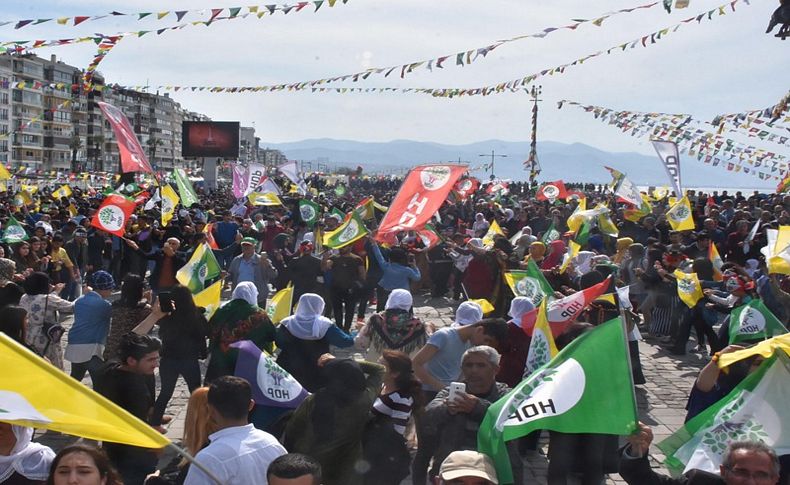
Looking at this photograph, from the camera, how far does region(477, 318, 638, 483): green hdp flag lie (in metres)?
3.83

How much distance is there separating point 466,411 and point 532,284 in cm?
395

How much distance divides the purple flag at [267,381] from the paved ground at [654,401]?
1528mm

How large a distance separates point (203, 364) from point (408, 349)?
13.9ft

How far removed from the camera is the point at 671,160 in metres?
18.3

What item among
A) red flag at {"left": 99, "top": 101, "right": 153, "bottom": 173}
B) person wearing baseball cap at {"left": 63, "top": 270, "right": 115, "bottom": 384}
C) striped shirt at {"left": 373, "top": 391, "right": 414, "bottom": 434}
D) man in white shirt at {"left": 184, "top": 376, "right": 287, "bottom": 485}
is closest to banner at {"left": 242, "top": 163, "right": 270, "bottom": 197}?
red flag at {"left": 99, "top": 101, "right": 153, "bottom": 173}

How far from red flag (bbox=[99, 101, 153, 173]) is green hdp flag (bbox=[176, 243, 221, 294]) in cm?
626

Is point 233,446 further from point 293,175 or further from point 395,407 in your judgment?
point 293,175

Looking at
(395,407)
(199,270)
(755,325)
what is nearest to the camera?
(395,407)

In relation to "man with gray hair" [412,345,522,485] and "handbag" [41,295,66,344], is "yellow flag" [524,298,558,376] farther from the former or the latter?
"handbag" [41,295,66,344]

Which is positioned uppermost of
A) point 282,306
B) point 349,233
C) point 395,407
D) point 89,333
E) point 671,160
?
point 671,160

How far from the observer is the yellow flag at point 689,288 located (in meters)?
9.99

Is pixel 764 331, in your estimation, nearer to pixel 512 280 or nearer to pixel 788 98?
pixel 512 280

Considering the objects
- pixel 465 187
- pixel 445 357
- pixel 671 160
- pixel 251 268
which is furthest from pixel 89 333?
pixel 465 187

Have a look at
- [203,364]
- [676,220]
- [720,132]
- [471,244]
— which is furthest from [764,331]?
[720,132]
